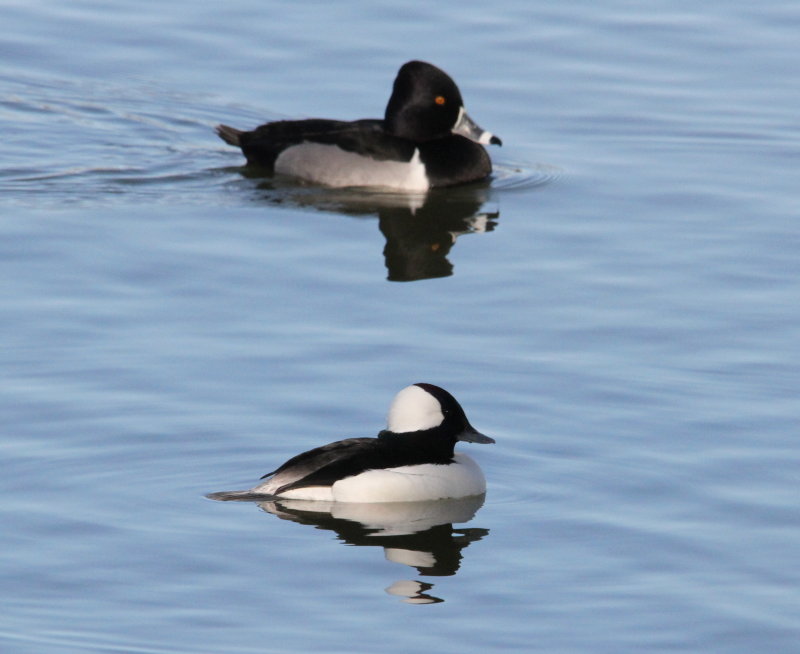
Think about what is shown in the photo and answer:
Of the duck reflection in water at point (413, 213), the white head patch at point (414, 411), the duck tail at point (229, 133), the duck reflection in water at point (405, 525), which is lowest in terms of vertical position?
the duck reflection in water at point (405, 525)

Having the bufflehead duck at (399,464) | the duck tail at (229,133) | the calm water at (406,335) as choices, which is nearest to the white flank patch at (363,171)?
the calm water at (406,335)

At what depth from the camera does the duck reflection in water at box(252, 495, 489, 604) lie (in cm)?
809

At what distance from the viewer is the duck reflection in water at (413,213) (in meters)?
12.4

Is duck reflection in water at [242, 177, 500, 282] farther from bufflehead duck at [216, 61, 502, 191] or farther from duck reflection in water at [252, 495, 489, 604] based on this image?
duck reflection in water at [252, 495, 489, 604]

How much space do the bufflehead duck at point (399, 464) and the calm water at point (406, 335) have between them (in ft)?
0.42

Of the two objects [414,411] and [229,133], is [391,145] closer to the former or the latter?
[229,133]

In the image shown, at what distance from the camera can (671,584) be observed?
766cm

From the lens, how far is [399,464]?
8727mm

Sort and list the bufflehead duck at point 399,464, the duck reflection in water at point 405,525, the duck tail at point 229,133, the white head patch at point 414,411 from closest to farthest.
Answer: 1. the duck reflection in water at point 405,525
2. the bufflehead duck at point 399,464
3. the white head patch at point 414,411
4. the duck tail at point 229,133

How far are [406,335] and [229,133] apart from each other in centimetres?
467

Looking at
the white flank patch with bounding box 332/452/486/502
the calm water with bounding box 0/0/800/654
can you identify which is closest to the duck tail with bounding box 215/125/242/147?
the calm water with bounding box 0/0/800/654

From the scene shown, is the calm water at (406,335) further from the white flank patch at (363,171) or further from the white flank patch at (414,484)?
the white flank patch at (363,171)

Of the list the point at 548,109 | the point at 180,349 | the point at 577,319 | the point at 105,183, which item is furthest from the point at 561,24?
the point at 180,349

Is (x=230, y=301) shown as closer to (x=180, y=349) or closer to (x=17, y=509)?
(x=180, y=349)
